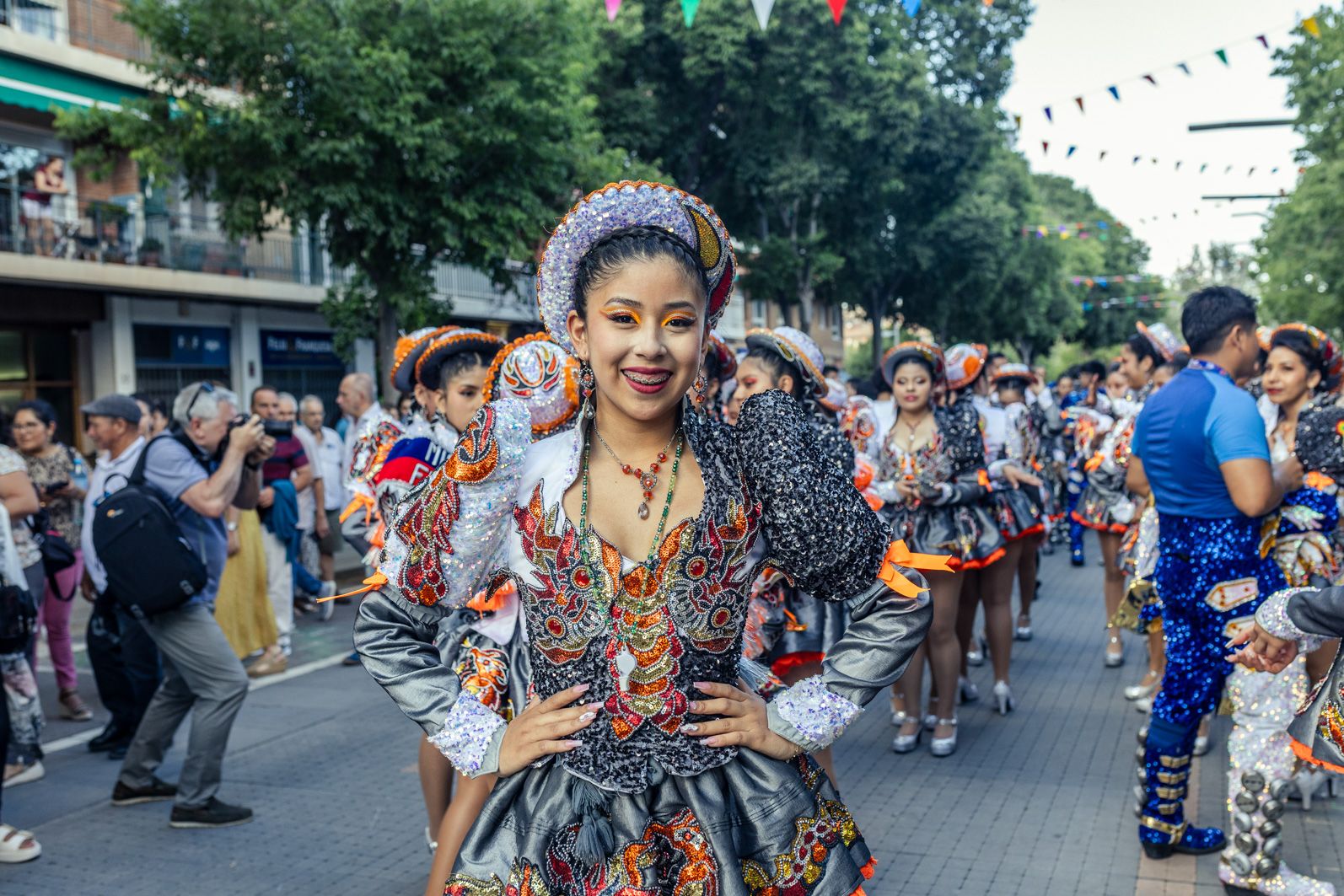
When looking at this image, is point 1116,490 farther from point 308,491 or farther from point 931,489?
point 308,491

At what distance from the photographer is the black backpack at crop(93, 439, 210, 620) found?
5277 millimetres

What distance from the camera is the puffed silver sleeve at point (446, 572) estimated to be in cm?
226

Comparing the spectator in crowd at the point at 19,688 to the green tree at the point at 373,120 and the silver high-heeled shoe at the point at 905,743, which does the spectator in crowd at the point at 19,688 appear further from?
the green tree at the point at 373,120

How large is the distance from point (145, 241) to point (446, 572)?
2045cm

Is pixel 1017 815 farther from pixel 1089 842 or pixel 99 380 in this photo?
pixel 99 380

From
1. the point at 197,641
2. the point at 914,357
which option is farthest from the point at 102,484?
the point at 914,357

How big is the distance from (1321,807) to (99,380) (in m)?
20.1

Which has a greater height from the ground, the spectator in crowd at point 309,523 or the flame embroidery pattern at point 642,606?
the flame embroidery pattern at point 642,606

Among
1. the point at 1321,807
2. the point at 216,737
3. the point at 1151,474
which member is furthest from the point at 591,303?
the point at 1321,807

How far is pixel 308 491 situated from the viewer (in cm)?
1034

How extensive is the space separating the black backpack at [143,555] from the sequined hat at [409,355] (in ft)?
4.00

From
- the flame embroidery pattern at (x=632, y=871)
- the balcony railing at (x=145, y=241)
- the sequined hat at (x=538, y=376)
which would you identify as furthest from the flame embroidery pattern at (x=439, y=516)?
the balcony railing at (x=145, y=241)

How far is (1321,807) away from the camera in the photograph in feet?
17.6

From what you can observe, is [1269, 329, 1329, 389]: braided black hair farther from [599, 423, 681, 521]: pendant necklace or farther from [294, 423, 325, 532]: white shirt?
[294, 423, 325, 532]: white shirt
